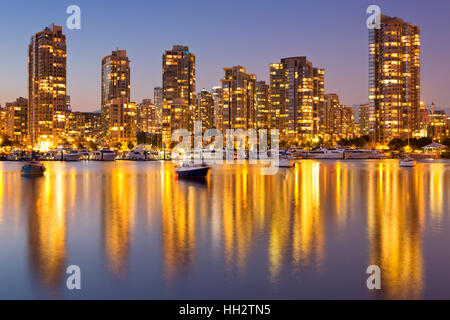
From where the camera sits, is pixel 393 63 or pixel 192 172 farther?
pixel 393 63

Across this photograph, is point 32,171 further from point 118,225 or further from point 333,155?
point 333,155

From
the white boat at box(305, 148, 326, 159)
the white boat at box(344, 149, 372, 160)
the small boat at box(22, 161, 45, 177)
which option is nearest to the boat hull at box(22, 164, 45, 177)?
the small boat at box(22, 161, 45, 177)

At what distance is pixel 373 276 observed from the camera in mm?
12453

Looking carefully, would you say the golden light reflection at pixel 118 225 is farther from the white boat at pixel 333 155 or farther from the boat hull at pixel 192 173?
the white boat at pixel 333 155

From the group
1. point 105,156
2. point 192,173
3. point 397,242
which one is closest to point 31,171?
point 192,173

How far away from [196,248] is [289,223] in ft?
22.0

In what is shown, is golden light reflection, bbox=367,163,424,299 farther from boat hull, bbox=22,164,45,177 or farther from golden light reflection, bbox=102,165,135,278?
boat hull, bbox=22,164,45,177

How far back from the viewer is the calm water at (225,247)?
11.7 m

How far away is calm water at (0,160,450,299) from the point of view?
11.7 metres

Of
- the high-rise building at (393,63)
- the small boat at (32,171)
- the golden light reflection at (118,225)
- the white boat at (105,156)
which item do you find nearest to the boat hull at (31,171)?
the small boat at (32,171)

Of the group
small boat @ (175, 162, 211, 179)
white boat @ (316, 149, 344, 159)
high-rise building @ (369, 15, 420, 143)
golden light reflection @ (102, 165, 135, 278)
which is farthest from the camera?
high-rise building @ (369, 15, 420, 143)

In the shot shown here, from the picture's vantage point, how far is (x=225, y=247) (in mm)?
16141

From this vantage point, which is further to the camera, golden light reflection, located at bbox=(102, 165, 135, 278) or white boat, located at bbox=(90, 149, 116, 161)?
white boat, located at bbox=(90, 149, 116, 161)

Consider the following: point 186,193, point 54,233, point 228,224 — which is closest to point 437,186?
point 186,193
